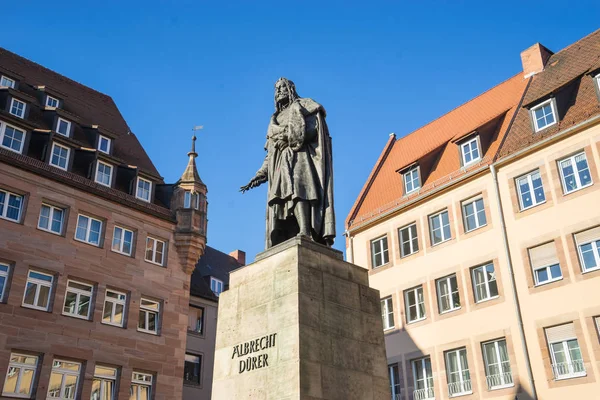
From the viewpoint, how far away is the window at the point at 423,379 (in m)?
24.7

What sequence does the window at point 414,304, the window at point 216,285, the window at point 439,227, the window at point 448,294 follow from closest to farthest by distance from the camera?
1. the window at point 448,294
2. the window at point 414,304
3. the window at point 439,227
4. the window at point 216,285

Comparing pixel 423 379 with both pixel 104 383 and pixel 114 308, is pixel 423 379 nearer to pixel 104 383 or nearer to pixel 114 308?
pixel 104 383

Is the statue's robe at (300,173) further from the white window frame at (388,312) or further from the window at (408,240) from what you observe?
the white window frame at (388,312)

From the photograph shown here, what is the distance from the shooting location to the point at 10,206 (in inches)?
982

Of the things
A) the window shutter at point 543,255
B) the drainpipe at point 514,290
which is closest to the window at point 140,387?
the drainpipe at point 514,290

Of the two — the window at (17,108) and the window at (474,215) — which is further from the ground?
the window at (17,108)

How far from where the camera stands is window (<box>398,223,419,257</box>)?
2766 cm

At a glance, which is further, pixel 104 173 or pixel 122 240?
pixel 104 173

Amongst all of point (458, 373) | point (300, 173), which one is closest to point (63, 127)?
point (458, 373)

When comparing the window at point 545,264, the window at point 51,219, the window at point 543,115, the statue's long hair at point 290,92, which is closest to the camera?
the statue's long hair at point 290,92

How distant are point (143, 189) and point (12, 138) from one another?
6775 mm

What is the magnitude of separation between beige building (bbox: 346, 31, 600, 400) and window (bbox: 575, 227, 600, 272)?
47mm

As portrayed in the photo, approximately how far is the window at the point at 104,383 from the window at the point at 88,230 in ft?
17.8

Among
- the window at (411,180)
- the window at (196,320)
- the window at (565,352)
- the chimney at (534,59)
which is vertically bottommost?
the window at (565,352)
